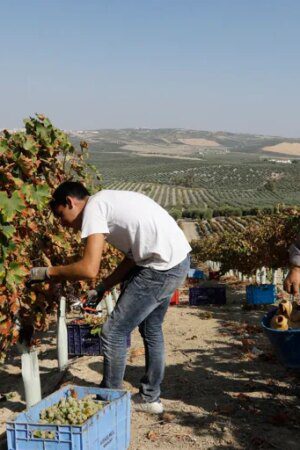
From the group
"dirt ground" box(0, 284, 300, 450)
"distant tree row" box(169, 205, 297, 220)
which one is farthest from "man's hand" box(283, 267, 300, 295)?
"distant tree row" box(169, 205, 297, 220)

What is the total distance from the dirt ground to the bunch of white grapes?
0.56 meters

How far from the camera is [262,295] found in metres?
14.8

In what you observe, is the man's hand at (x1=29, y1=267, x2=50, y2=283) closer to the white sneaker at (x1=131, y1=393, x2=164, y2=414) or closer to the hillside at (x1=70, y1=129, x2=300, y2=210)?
the white sneaker at (x1=131, y1=393, x2=164, y2=414)

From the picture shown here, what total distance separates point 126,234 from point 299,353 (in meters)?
1.74

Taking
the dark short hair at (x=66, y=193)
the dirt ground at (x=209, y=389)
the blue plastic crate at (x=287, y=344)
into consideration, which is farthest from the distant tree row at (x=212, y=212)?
the dark short hair at (x=66, y=193)

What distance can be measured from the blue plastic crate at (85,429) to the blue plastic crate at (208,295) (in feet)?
41.3

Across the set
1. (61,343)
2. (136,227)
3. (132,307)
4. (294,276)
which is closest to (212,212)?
(61,343)

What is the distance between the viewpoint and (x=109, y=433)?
4016 millimetres

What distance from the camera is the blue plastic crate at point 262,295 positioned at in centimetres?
1468

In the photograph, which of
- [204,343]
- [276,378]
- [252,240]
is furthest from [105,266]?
[252,240]

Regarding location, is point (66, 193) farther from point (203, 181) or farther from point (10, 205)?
point (203, 181)

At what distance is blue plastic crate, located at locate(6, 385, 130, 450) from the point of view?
12.0 feet

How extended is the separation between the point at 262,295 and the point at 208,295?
244 cm

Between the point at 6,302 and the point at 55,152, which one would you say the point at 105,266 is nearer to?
the point at 55,152
